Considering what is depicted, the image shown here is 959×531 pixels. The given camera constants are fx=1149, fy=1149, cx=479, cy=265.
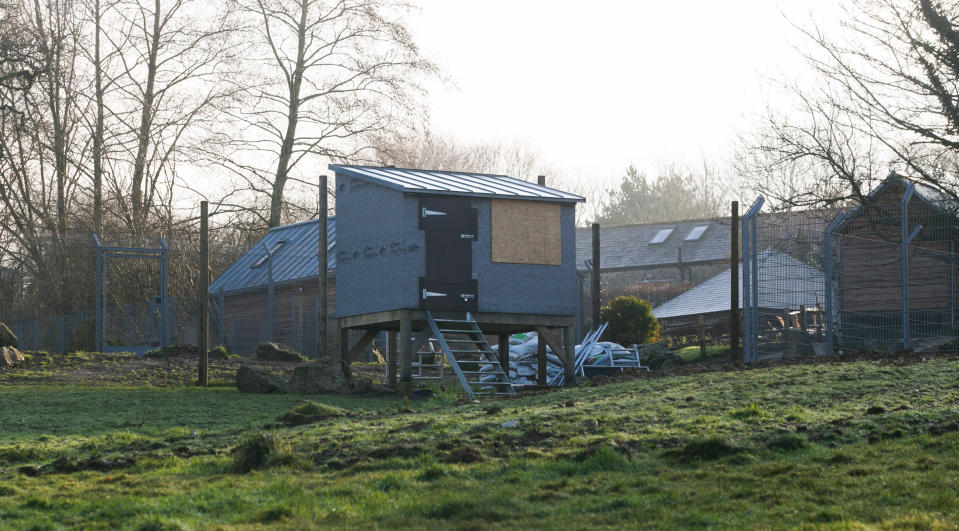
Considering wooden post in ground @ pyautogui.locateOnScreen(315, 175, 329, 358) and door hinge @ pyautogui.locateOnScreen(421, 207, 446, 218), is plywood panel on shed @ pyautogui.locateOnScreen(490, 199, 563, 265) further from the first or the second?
wooden post in ground @ pyautogui.locateOnScreen(315, 175, 329, 358)

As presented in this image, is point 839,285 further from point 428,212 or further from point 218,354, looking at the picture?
point 218,354

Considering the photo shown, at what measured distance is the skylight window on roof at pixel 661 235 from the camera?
5381 centimetres

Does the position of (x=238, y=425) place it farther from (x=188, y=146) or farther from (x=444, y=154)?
(x=444, y=154)

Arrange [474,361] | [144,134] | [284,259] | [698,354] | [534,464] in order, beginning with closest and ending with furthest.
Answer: [534,464], [474,361], [698,354], [284,259], [144,134]

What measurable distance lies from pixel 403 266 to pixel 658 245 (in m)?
34.7

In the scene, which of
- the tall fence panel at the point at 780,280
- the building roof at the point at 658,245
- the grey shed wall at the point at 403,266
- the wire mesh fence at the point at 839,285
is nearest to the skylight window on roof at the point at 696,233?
the building roof at the point at 658,245

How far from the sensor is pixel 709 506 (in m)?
7.57

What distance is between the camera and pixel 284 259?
35.8 metres

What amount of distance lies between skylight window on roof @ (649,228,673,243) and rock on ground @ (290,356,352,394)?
3511 centimetres

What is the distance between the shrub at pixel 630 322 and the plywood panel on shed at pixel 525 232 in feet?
25.5

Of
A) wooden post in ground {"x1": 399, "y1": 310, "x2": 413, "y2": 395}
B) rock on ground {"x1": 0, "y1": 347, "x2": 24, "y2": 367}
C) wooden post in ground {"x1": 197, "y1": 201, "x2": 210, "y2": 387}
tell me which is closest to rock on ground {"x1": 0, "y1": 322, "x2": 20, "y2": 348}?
rock on ground {"x1": 0, "y1": 347, "x2": 24, "y2": 367}

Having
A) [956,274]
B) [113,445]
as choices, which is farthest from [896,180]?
[113,445]

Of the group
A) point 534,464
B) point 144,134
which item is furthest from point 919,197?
point 144,134

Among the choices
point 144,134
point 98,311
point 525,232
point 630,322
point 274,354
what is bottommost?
point 274,354
